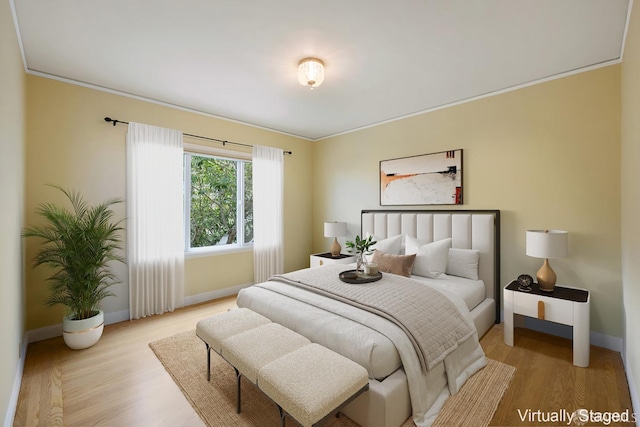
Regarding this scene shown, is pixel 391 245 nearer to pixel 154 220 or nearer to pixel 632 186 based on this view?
pixel 632 186

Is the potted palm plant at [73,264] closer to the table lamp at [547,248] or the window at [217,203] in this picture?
the window at [217,203]

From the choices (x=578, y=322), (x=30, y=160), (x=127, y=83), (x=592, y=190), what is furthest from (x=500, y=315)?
(x=30, y=160)

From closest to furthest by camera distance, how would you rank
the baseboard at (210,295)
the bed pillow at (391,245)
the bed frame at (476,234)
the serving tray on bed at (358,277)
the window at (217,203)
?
1. the serving tray on bed at (358,277)
2. the bed frame at (476,234)
3. the bed pillow at (391,245)
4. the baseboard at (210,295)
5. the window at (217,203)

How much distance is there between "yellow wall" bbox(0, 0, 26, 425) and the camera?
1.64m

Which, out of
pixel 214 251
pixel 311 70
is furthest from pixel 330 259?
pixel 311 70

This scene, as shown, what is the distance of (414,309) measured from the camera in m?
2.12

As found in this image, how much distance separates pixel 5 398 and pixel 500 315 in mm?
4200

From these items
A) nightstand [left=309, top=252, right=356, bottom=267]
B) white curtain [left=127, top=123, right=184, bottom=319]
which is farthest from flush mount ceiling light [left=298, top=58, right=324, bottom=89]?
nightstand [left=309, top=252, right=356, bottom=267]

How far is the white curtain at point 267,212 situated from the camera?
175 inches

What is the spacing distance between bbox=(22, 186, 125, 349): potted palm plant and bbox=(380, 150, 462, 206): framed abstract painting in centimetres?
352

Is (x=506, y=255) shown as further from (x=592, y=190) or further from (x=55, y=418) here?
(x=55, y=418)

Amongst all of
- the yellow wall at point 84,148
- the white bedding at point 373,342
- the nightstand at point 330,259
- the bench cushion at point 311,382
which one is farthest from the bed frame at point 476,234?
the yellow wall at point 84,148

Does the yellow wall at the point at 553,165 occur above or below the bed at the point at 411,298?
above

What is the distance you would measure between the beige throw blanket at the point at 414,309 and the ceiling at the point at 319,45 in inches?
81.0
